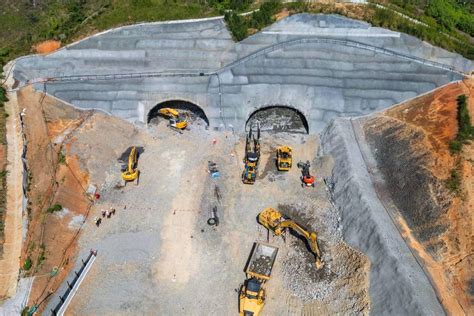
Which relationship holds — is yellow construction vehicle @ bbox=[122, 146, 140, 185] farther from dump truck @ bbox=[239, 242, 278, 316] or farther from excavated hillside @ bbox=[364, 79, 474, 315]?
excavated hillside @ bbox=[364, 79, 474, 315]

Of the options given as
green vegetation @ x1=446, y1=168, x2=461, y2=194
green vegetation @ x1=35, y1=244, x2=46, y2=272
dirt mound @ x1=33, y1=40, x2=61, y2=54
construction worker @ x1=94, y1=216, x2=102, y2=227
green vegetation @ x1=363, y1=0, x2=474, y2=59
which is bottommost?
green vegetation @ x1=35, y1=244, x2=46, y2=272

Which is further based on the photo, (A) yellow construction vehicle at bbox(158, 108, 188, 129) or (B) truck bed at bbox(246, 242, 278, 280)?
(A) yellow construction vehicle at bbox(158, 108, 188, 129)

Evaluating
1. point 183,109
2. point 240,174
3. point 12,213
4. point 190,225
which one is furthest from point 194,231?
point 183,109

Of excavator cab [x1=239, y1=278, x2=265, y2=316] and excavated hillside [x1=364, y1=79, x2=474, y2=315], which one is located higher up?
excavated hillside [x1=364, y1=79, x2=474, y2=315]

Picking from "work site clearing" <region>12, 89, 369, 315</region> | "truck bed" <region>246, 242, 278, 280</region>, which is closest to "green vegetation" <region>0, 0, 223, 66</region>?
"work site clearing" <region>12, 89, 369, 315</region>

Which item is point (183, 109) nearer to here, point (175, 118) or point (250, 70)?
point (175, 118)

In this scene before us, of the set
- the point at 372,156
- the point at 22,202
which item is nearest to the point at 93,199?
the point at 22,202
